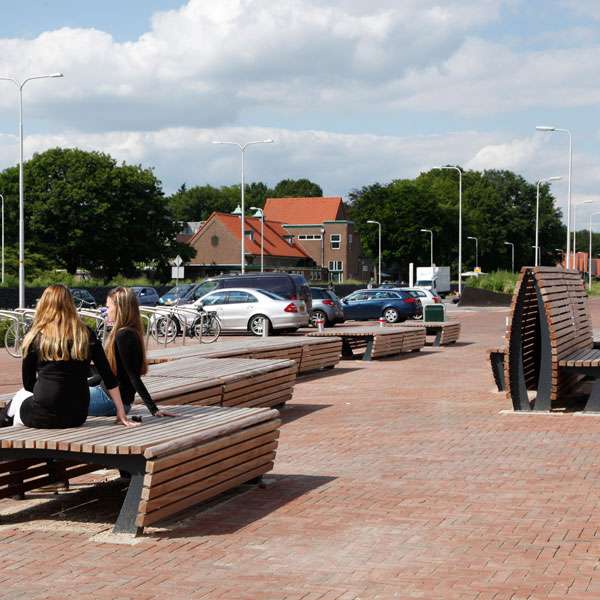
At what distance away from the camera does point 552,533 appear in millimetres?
6379

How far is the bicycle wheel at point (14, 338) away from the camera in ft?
74.3

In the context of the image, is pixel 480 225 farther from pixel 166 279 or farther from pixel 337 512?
pixel 337 512

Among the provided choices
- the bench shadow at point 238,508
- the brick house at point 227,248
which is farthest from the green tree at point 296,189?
the bench shadow at point 238,508

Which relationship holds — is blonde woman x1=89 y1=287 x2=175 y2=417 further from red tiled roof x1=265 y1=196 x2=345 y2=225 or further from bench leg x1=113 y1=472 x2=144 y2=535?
red tiled roof x1=265 y1=196 x2=345 y2=225

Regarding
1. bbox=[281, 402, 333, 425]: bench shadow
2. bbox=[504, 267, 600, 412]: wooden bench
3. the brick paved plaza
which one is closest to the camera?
the brick paved plaza

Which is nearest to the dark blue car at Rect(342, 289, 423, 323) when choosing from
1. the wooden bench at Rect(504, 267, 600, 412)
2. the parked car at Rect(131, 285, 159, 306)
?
the parked car at Rect(131, 285, 159, 306)

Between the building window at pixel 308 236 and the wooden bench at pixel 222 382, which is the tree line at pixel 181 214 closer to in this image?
the building window at pixel 308 236

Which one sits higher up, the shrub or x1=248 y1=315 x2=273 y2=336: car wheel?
the shrub

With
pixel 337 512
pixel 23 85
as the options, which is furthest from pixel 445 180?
pixel 337 512

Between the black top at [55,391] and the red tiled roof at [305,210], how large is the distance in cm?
11428

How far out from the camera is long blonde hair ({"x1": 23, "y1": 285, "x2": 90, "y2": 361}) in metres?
6.59

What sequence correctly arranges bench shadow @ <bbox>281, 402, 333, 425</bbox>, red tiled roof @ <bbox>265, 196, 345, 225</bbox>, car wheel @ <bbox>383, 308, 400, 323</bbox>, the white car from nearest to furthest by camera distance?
bench shadow @ <bbox>281, 402, 333, 425</bbox>
the white car
car wheel @ <bbox>383, 308, 400, 323</bbox>
red tiled roof @ <bbox>265, 196, 345, 225</bbox>

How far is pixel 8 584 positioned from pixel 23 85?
36.5 m

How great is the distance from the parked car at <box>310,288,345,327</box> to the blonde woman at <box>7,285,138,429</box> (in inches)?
1086
